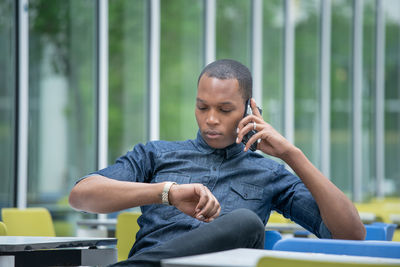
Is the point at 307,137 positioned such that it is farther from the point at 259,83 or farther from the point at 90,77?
the point at 90,77

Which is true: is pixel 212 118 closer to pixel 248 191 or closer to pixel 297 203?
pixel 248 191

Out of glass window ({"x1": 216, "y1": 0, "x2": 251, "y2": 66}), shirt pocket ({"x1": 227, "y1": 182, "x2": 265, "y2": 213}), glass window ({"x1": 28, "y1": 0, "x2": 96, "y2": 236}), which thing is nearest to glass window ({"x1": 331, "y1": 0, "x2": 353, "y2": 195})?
glass window ({"x1": 216, "y1": 0, "x2": 251, "y2": 66})

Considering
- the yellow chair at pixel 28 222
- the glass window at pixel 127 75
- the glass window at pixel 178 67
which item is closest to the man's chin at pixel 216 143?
the yellow chair at pixel 28 222

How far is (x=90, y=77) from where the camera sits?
6273 mm

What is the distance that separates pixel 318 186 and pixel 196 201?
0.45 metres

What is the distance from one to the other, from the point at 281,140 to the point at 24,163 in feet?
12.5

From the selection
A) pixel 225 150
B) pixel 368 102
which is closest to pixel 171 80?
pixel 368 102

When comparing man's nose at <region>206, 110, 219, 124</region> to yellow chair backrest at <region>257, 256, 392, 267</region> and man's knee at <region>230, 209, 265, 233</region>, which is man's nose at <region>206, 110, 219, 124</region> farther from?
yellow chair backrest at <region>257, 256, 392, 267</region>

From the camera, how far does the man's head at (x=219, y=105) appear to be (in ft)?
7.18

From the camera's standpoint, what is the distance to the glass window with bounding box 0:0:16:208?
538cm

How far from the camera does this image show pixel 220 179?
2.20m

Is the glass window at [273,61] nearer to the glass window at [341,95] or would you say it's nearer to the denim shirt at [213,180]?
the glass window at [341,95]

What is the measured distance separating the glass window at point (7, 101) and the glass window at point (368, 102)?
20.4ft

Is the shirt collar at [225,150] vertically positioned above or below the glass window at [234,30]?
below
